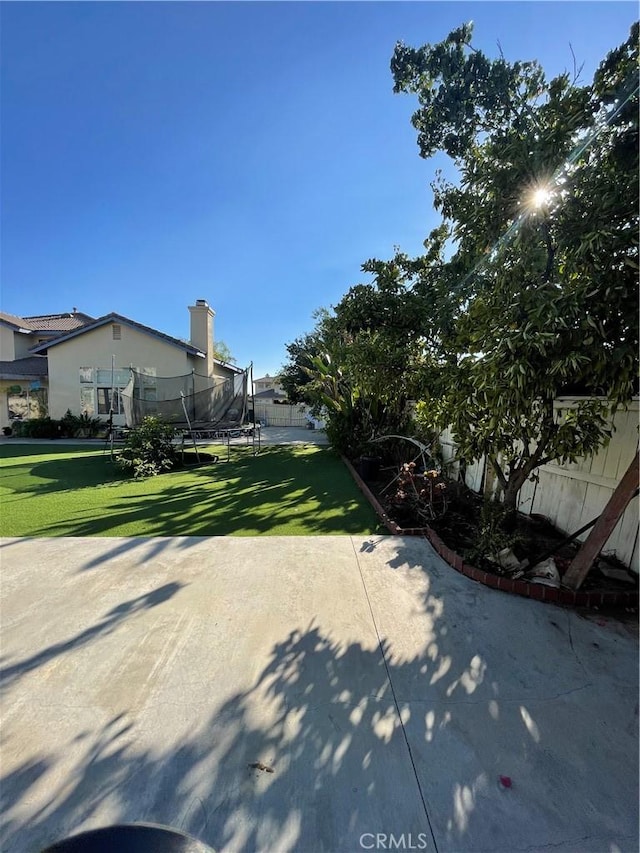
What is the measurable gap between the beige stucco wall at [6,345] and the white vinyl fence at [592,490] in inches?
850

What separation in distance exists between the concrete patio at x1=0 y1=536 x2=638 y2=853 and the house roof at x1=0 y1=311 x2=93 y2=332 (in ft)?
65.4

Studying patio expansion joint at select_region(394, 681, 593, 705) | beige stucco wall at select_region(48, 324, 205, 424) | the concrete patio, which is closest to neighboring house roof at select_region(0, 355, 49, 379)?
beige stucco wall at select_region(48, 324, 205, 424)

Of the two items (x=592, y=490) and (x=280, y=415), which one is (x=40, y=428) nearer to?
(x=280, y=415)

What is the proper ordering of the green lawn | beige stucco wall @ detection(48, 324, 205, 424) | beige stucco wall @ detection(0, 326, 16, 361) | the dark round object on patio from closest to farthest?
the dark round object on patio
the green lawn
beige stucco wall @ detection(48, 324, 205, 424)
beige stucco wall @ detection(0, 326, 16, 361)

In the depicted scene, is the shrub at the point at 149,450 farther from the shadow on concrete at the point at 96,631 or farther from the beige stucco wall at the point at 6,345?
the beige stucco wall at the point at 6,345

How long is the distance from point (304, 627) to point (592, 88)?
4568 mm

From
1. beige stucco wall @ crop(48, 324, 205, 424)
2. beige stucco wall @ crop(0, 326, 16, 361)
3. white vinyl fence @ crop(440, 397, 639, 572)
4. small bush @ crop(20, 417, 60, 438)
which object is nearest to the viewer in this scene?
white vinyl fence @ crop(440, 397, 639, 572)

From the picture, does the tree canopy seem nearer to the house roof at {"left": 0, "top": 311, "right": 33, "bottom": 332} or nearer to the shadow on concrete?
the shadow on concrete

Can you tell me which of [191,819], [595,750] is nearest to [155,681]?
[191,819]

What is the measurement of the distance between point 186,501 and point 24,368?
53.2ft

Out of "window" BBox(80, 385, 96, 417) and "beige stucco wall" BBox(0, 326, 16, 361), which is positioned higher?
"beige stucco wall" BBox(0, 326, 16, 361)

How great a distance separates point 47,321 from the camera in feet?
66.6

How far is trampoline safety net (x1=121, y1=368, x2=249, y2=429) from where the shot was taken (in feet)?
32.0

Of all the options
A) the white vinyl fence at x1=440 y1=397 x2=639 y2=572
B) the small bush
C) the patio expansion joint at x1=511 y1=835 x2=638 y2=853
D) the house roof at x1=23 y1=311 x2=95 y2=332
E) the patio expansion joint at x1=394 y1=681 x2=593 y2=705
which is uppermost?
the house roof at x1=23 y1=311 x2=95 y2=332
